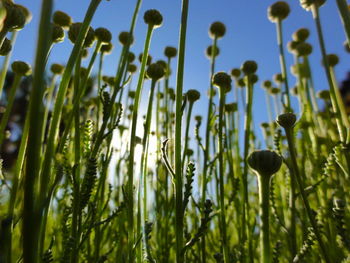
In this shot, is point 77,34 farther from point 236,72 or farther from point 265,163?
point 236,72

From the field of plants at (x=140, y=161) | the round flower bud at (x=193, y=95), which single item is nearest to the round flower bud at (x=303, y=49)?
the field of plants at (x=140, y=161)

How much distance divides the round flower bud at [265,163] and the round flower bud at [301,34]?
135 centimetres

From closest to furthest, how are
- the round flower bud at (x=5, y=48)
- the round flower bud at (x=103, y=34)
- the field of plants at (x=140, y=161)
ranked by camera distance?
the field of plants at (x=140, y=161)
the round flower bud at (x=5, y=48)
the round flower bud at (x=103, y=34)

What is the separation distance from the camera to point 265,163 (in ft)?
1.90

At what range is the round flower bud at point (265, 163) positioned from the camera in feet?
1.90

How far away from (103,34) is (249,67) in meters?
0.53

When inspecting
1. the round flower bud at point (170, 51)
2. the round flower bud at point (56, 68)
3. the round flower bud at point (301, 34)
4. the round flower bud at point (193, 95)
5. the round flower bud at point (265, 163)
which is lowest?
the round flower bud at point (265, 163)

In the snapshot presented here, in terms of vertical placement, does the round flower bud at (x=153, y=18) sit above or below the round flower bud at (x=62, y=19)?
below

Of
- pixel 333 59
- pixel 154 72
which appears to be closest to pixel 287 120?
pixel 154 72

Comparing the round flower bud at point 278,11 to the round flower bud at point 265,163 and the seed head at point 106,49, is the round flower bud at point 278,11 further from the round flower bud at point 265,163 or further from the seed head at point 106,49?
the round flower bud at point 265,163

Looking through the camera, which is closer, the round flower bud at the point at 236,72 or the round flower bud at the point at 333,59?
the round flower bud at the point at 333,59

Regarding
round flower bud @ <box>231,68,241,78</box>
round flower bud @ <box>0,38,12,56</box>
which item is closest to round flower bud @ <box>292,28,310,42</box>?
round flower bud @ <box>231,68,241,78</box>

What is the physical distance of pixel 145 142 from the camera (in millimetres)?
887

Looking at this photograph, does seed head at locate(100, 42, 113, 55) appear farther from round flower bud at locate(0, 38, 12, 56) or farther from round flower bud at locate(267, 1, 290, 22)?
round flower bud at locate(267, 1, 290, 22)
